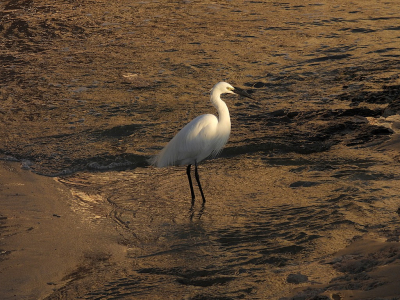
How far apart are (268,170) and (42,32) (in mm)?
8264

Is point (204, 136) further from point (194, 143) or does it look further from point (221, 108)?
point (221, 108)

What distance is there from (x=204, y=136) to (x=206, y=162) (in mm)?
1054

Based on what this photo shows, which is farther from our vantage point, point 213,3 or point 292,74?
point 213,3

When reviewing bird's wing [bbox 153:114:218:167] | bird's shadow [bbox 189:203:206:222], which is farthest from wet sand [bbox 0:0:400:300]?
bird's wing [bbox 153:114:218:167]

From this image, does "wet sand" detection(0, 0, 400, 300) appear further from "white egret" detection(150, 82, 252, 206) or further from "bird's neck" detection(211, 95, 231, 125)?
"bird's neck" detection(211, 95, 231, 125)

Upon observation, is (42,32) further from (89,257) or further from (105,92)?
(89,257)

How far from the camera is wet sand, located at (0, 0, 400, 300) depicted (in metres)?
4.61

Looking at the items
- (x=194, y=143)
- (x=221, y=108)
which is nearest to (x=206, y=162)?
(x=194, y=143)

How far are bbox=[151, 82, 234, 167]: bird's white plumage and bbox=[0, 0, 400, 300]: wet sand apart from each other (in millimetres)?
419

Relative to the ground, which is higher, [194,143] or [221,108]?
[221,108]

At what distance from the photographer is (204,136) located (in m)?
6.46

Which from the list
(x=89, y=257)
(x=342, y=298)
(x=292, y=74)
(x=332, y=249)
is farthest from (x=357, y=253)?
(x=292, y=74)

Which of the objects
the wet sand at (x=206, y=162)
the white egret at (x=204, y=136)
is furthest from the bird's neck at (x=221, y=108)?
the wet sand at (x=206, y=162)

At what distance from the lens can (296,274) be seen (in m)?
4.34
